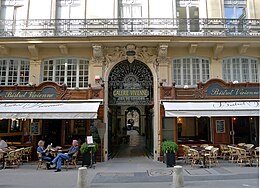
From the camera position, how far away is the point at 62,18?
1492cm

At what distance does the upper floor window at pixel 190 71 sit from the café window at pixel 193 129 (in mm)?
2091

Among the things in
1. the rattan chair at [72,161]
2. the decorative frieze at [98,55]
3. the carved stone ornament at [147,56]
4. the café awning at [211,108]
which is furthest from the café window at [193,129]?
the rattan chair at [72,161]

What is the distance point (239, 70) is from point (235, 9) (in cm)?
371

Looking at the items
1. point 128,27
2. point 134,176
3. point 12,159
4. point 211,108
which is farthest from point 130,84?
point 12,159

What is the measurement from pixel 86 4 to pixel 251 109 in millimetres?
10567

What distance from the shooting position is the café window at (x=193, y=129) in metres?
14.1

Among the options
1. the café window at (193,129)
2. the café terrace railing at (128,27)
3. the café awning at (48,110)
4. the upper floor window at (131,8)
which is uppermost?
the upper floor window at (131,8)

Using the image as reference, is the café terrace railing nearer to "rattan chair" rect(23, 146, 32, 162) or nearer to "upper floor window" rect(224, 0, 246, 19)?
"upper floor window" rect(224, 0, 246, 19)

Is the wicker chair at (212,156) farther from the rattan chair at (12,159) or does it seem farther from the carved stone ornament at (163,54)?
the rattan chair at (12,159)

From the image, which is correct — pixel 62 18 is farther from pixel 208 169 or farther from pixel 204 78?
pixel 208 169

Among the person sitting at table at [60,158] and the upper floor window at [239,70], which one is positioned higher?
the upper floor window at [239,70]

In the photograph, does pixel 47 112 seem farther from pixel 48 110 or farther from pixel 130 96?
pixel 130 96

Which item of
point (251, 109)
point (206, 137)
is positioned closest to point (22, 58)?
point (206, 137)

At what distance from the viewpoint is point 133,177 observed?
941 centimetres
